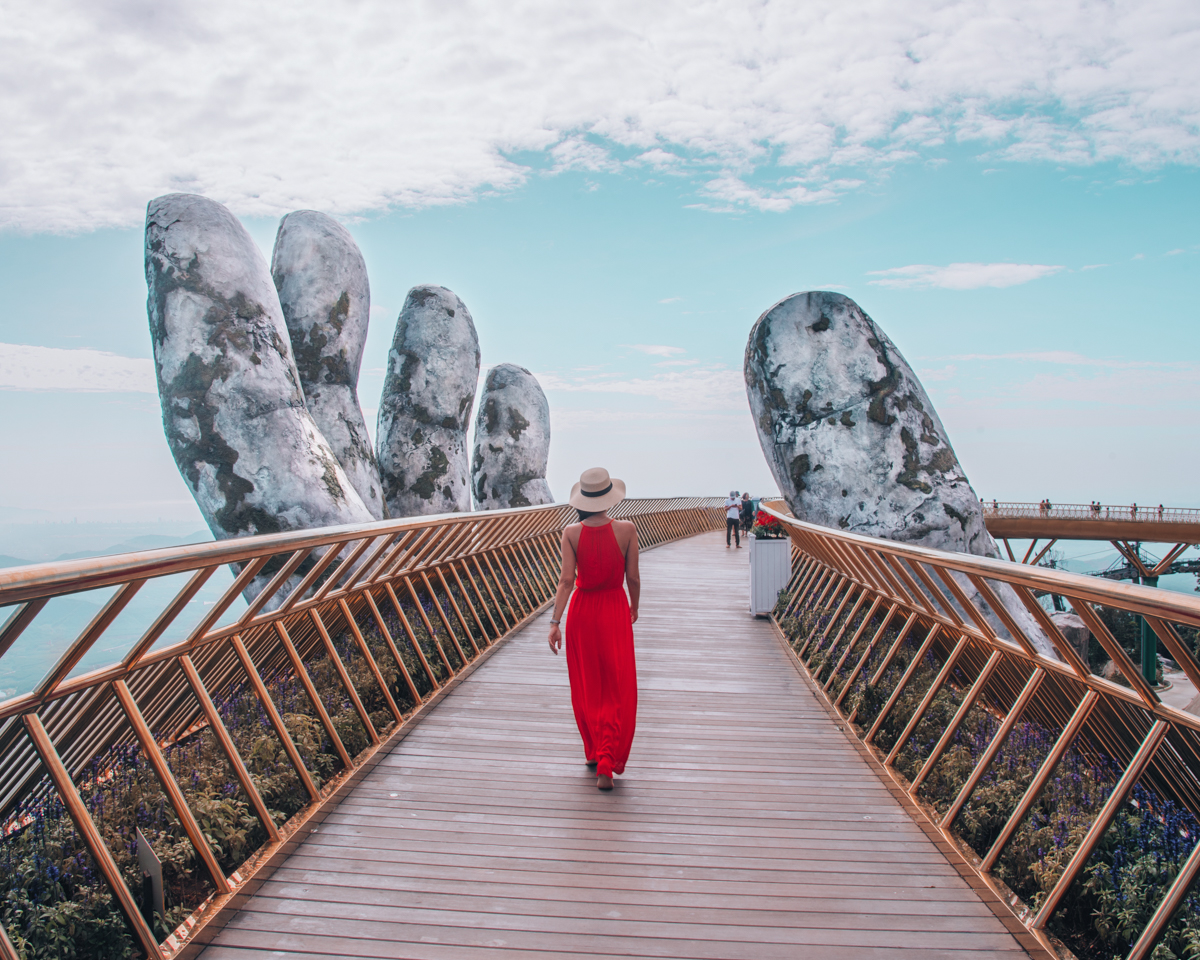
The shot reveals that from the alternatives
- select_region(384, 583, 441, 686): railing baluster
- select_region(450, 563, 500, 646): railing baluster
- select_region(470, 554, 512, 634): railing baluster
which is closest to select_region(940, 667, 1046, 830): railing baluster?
select_region(384, 583, 441, 686): railing baluster

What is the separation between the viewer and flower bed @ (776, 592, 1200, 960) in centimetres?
286

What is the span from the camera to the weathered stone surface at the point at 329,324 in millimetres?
13281

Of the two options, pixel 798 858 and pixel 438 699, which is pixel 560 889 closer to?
pixel 798 858

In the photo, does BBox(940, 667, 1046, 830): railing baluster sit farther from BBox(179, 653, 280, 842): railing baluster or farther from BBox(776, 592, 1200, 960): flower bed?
BBox(179, 653, 280, 842): railing baluster

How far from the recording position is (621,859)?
135 inches

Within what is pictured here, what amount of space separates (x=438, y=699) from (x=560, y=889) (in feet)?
9.49

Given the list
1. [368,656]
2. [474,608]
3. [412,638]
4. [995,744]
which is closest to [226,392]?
[474,608]

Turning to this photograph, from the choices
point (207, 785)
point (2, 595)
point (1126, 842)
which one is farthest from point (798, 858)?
point (2, 595)

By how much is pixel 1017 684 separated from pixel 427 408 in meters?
12.5

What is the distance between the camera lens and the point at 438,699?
5887mm

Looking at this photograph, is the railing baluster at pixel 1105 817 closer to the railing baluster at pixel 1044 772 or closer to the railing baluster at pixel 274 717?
the railing baluster at pixel 1044 772

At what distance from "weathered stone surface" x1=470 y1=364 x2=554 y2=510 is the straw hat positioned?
14952mm

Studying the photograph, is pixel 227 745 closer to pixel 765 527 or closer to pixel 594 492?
pixel 594 492

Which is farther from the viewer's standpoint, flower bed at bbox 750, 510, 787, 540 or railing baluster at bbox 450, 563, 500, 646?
flower bed at bbox 750, 510, 787, 540
